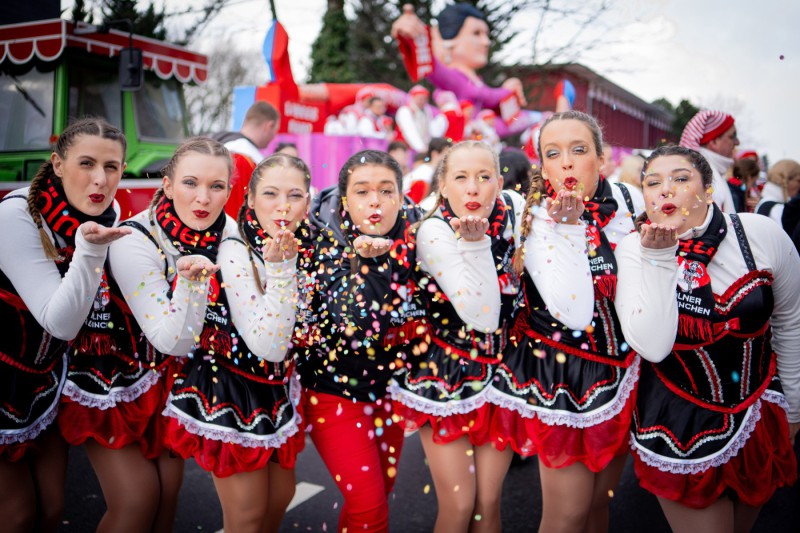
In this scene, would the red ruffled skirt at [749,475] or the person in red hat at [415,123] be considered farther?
A: the person in red hat at [415,123]

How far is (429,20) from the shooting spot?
1523cm

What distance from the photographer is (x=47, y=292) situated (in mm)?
2191

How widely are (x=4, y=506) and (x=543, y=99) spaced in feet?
47.9

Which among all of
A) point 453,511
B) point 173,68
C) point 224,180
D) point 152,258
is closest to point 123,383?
point 152,258

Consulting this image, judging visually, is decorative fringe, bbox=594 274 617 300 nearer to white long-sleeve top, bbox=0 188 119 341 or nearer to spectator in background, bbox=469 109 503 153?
white long-sleeve top, bbox=0 188 119 341

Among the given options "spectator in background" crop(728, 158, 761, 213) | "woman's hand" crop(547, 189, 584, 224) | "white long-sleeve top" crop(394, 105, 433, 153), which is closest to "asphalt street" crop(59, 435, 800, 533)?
"woman's hand" crop(547, 189, 584, 224)

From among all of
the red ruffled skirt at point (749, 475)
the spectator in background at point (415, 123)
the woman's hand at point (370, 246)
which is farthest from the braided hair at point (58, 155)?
the spectator in background at point (415, 123)

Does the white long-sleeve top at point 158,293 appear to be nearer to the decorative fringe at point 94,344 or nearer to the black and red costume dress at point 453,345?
the decorative fringe at point 94,344

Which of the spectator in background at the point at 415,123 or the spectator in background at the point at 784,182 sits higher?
the spectator in background at the point at 415,123

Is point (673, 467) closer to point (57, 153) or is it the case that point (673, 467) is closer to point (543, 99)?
point (57, 153)

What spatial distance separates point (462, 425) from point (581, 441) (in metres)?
0.46

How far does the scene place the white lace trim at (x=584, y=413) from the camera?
7.57 feet

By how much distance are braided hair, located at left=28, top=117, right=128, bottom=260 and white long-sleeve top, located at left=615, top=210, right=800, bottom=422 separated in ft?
6.72

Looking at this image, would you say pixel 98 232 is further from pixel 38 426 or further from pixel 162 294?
pixel 38 426
